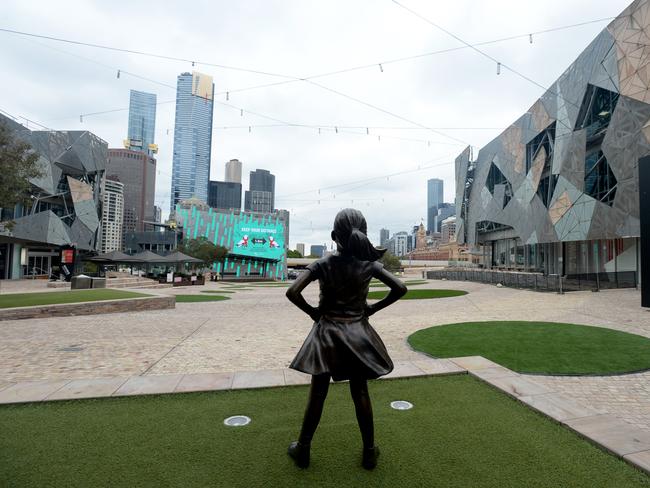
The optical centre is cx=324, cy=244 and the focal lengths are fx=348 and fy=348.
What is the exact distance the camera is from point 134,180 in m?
165

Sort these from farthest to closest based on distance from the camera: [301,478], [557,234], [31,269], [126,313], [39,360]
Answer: [31,269] → [557,234] → [126,313] → [39,360] → [301,478]

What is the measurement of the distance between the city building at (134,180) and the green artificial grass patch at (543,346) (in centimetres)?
17160

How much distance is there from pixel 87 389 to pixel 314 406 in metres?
3.35

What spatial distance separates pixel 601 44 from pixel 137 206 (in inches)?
6992

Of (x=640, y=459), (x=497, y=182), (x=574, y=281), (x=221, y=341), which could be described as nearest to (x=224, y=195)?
(x=497, y=182)

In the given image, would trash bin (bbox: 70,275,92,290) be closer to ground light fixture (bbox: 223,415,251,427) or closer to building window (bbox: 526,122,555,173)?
ground light fixture (bbox: 223,415,251,427)

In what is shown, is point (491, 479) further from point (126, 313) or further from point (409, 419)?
point (126, 313)

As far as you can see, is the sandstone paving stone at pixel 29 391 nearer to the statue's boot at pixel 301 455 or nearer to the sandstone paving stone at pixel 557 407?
the statue's boot at pixel 301 455

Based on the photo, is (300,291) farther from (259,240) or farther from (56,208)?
(259,240)

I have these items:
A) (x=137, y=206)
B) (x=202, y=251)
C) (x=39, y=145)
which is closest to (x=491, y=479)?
(x=39, y=145)

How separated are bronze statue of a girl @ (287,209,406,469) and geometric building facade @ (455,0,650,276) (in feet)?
89.3

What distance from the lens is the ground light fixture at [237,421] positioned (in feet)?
11.2

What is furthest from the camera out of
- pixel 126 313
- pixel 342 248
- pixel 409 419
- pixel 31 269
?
pixel 31 269

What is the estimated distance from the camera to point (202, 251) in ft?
158
